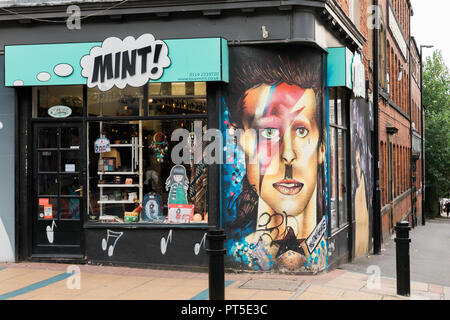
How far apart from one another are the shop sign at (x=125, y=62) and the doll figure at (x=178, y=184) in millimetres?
1553

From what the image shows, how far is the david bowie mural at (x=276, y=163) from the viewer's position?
8969 mm

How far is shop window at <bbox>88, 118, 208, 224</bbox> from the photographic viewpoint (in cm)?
938

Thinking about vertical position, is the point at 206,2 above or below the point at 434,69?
below

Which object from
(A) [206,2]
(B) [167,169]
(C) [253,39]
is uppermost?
(A) [206,2]

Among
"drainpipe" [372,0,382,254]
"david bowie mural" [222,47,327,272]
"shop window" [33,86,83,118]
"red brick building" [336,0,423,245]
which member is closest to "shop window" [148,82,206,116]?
"david bowie mural" [222,47,327,272]

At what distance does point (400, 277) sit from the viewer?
7.40m

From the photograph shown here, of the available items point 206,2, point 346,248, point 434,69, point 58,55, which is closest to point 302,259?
point 346,248

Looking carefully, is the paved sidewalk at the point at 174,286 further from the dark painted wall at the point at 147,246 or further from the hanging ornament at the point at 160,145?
the hanging ornament at the point at 160,145

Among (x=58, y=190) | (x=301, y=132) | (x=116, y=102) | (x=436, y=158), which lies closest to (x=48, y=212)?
(x=58, y=190)

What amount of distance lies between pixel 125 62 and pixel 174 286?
3.69 m

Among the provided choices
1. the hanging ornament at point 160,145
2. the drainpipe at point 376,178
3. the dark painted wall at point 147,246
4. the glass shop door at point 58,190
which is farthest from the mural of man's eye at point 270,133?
the drainpipe at point 376,178

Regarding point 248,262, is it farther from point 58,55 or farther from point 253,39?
point 58,55

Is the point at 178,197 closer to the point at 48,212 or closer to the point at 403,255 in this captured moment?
the point at 48,212
